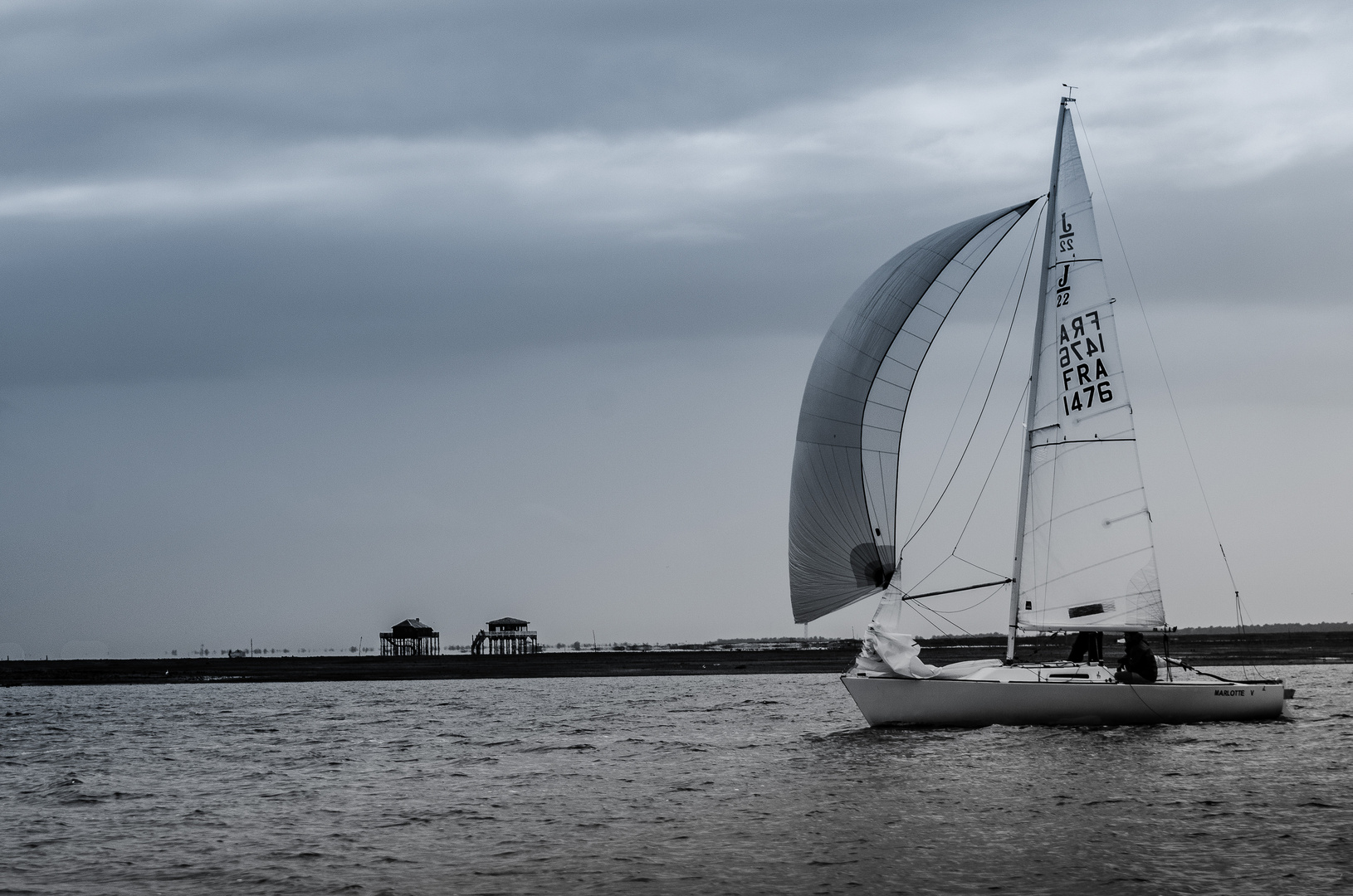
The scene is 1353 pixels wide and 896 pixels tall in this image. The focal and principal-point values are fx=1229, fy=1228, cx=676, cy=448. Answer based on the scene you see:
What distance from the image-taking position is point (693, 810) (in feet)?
66.5

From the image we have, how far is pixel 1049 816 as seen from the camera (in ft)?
60.5

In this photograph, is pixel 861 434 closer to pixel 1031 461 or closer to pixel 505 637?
pixel 1031 461

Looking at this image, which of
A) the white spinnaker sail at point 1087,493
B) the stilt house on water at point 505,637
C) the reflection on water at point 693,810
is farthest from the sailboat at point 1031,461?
the stilt house on water at point 505,637

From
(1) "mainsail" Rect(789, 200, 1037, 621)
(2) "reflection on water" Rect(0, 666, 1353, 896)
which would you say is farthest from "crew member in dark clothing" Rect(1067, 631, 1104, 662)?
(1) "mainsail" Rect(789, 200, 1037, 621)

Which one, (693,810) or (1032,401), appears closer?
(693,810)

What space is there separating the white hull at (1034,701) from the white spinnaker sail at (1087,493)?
210 cm

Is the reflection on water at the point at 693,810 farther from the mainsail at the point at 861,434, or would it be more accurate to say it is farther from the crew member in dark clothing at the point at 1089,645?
the mainsail at the point at 861,434

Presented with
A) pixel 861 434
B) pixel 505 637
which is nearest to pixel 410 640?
pixel 505 637

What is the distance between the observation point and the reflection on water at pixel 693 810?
15148mm

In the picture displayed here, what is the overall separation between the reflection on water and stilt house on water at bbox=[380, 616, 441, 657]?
79405mm

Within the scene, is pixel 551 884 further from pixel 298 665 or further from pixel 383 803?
pixel 298 665

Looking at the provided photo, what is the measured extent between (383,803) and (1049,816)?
1151 cm

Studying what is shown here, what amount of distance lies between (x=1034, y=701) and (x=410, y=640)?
97.5 metres

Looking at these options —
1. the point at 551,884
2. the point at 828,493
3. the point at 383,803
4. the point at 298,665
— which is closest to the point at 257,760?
the point at 383,803
